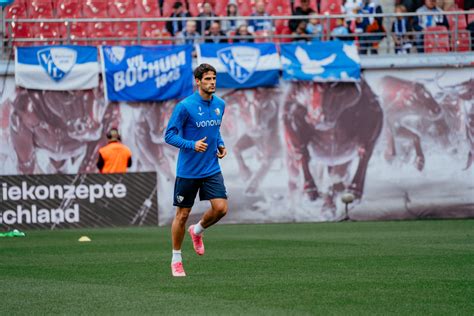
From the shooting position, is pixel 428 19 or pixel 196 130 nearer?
pixel 196 130

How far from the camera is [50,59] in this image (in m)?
26.0

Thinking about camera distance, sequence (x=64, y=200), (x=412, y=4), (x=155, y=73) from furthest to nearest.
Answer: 1. (x=412, y=4)
2. (x=155, y=73)
3. (x=64, y=200)

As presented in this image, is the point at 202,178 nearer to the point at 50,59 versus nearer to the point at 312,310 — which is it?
the point at 312,310

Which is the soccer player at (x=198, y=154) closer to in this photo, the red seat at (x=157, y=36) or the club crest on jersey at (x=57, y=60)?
the club crest on jersey at (x=57, y=60)

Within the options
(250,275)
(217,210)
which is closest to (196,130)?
(217,210)

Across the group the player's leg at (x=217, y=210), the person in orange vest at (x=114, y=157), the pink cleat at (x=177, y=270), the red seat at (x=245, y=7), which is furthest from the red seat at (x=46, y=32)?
the pink cleat at (x=177, y=270)

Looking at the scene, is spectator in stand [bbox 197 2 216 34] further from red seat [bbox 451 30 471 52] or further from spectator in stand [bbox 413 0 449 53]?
red seat [bbox 451 30 471 52]

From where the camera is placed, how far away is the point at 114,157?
23891 mm

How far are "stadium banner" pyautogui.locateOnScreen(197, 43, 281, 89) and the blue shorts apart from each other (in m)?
14.1

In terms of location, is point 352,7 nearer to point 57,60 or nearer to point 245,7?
point 245,7

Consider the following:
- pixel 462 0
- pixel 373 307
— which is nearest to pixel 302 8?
pixel 462 0

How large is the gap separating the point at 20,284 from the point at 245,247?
5.85m

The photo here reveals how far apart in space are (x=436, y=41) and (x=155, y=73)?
23.7ft

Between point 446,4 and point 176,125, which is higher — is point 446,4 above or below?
below
